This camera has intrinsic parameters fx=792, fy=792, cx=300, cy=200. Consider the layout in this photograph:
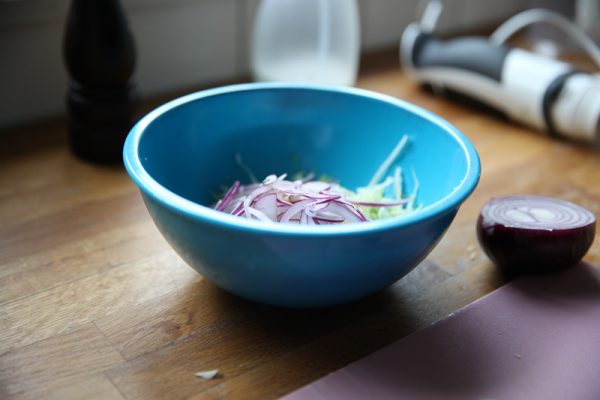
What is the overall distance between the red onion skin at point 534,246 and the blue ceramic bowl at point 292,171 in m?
0.07

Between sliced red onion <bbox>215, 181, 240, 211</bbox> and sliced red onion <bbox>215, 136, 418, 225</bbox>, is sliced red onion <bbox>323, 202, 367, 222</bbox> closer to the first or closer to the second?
sliced red onion <bbox>215, 136, 418, 225</bbox>

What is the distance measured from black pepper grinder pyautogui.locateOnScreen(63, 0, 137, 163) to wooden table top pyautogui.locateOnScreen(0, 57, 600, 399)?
36mm

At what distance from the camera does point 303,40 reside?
3.79ft

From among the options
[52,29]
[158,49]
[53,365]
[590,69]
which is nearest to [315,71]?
[158,49]

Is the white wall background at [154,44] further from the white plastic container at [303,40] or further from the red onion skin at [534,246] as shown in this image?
the red onion skin at [534,246]

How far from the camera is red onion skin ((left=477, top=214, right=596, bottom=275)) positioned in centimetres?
77

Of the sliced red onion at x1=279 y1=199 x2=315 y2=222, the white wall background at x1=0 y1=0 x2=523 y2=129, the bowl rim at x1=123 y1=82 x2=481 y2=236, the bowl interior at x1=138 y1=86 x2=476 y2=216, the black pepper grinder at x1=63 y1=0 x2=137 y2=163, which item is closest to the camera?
the bowl rim at x1=123 y1=82 x2=481 y2=236

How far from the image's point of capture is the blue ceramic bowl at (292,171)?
2.01 ft

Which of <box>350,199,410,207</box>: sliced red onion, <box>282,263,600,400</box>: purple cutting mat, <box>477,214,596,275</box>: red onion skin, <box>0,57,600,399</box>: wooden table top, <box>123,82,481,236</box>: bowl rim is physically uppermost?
<box>123,82,481,236</box>: bowl rim

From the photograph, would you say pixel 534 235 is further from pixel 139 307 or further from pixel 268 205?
pixel 139 307

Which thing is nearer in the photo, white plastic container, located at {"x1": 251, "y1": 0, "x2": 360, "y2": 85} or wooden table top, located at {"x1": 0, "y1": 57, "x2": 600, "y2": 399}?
wooden table top, located at {"x1": 0, "y1": 57, "x2": 600, "y2": 399}

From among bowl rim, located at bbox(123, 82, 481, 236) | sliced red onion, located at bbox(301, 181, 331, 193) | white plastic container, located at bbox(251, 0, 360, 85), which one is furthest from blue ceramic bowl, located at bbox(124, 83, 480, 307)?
white plastic container, located at bbox(251, 0, 360, 85)

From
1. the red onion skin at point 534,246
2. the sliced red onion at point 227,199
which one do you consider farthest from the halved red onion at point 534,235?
the sliced red onion at point 227,199

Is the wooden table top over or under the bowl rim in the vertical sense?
under
